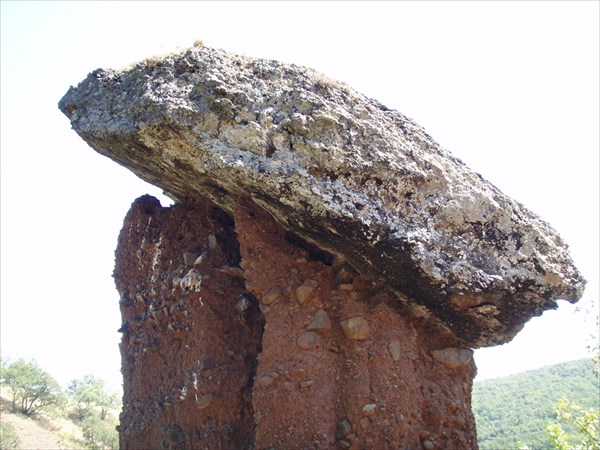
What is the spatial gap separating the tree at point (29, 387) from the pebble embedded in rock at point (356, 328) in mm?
25186

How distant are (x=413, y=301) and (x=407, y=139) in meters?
1.48

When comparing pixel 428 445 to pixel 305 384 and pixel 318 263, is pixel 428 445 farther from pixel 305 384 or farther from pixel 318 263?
pixel 318 263

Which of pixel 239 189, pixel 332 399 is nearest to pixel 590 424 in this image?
pixel 332 399

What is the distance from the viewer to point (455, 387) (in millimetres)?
5270

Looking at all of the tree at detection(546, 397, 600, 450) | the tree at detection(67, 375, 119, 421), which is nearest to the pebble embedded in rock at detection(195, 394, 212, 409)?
the tree at detection(546, 397, 600, 450)

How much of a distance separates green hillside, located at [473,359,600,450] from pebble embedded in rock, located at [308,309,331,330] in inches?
986

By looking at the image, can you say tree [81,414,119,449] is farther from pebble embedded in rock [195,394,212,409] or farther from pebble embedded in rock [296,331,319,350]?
pebble embedded in rock [296,331,319,350]

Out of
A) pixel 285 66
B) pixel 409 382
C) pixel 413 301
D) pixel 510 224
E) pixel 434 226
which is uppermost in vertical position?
pixel 285 66

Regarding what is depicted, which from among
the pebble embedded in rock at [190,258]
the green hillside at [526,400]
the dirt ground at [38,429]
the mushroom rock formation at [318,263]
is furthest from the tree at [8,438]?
the green hillside at [526,400]

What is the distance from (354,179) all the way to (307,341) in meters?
1.48

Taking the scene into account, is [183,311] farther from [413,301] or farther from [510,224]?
[510,224]

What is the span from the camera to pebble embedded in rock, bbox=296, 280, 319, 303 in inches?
198

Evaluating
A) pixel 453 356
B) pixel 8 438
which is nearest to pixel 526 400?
pixel 8 438

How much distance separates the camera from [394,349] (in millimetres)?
4953
